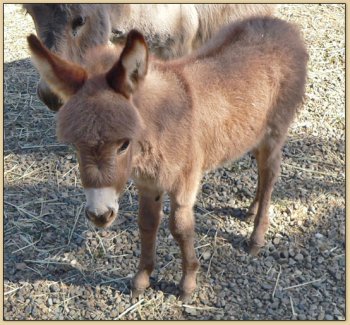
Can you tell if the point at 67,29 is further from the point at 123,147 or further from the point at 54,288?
the point at 54,288

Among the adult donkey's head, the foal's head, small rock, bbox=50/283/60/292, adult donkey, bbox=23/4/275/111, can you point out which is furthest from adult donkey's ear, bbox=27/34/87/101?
small rock, bbox=50/283/60/292

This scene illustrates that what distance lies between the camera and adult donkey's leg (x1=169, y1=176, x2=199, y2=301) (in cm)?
289

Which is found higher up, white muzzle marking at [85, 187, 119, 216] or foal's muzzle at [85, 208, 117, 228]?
white muzzle marking at [85, 187, 119, 216]

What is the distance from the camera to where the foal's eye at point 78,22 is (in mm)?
3746

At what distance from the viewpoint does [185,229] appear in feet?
9.83

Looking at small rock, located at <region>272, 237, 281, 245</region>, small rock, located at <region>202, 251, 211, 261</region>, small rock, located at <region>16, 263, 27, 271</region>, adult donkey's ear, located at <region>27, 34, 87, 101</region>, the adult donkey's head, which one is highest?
adult donkey's ear, located at <region>27, 34, 87, 101</region>

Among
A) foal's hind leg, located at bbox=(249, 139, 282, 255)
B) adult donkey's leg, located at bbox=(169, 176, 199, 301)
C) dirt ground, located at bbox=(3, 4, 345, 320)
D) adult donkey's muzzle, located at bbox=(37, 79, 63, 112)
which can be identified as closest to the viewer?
adult donkey's leg, located at bbox=(169, 176, 199, 301)

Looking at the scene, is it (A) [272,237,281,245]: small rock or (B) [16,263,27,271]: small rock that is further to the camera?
(A) [272,237,281,245]: small rock

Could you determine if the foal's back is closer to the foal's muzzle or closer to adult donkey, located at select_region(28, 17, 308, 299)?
adult donkey, located at select_region(28, 17, 308, 299)

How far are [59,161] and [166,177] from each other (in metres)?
2.11

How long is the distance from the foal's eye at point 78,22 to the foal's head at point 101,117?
1.54 m

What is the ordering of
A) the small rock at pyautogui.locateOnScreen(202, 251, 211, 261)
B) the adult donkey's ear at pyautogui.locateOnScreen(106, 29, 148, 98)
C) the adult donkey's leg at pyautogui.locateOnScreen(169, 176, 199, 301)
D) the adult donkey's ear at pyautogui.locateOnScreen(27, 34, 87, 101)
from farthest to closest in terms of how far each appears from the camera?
the small rock at pyautogui.locateOnScreen(202, 251, 211, 261) → the adult donkey's leg at pyautogui.locateOnScreen(169, 176, 199, 301) → the adult donkey's ear at pyautogui.locateOnScreen(27, 34, 87, 101) → the adult donkey's ear at pyautogui.locateOnScreen(106, 29, 148, 98)

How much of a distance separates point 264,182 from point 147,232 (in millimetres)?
1023

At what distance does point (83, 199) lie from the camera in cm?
413
